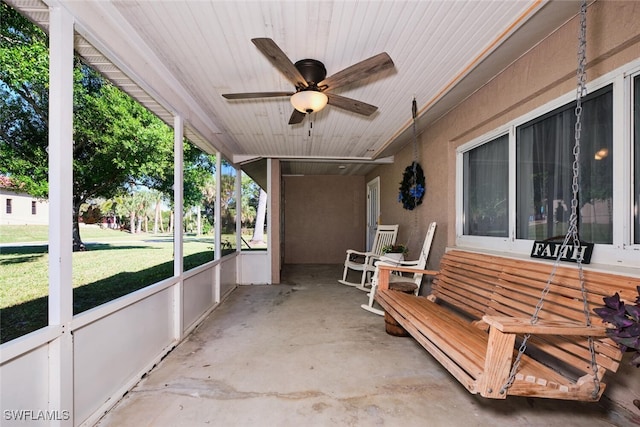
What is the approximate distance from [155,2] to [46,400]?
81.9 inches

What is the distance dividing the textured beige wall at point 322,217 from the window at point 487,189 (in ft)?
15.4

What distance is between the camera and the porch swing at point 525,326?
1.30 meters

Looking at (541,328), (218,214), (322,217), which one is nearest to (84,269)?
(218,214)

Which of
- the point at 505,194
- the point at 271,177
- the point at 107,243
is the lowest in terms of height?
the point at 107,243

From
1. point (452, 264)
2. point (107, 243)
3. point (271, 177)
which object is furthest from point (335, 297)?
point (107, 243)

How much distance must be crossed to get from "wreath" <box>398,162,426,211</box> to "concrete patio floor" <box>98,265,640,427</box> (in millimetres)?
1862

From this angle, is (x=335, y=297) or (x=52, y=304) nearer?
(x=52, y=304)

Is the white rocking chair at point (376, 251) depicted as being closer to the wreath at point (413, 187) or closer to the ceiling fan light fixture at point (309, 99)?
the wreath at point (413, 187)

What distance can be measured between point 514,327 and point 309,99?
1.89 meters

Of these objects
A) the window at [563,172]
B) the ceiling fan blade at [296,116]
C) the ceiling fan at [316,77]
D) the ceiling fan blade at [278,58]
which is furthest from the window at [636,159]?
the ceiling fan blade at [296,116]

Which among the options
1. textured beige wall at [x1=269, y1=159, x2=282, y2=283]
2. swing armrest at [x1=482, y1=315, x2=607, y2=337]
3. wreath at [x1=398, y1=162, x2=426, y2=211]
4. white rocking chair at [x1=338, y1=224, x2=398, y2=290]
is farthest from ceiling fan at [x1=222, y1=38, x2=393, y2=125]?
textured beige wall at [x1=269, y1=159, x2=282, y2=283]

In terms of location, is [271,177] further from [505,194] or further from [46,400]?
[46,400]

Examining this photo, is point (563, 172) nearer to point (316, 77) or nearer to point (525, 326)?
point (525, 326)

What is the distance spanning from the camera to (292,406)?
1738 millimetres
